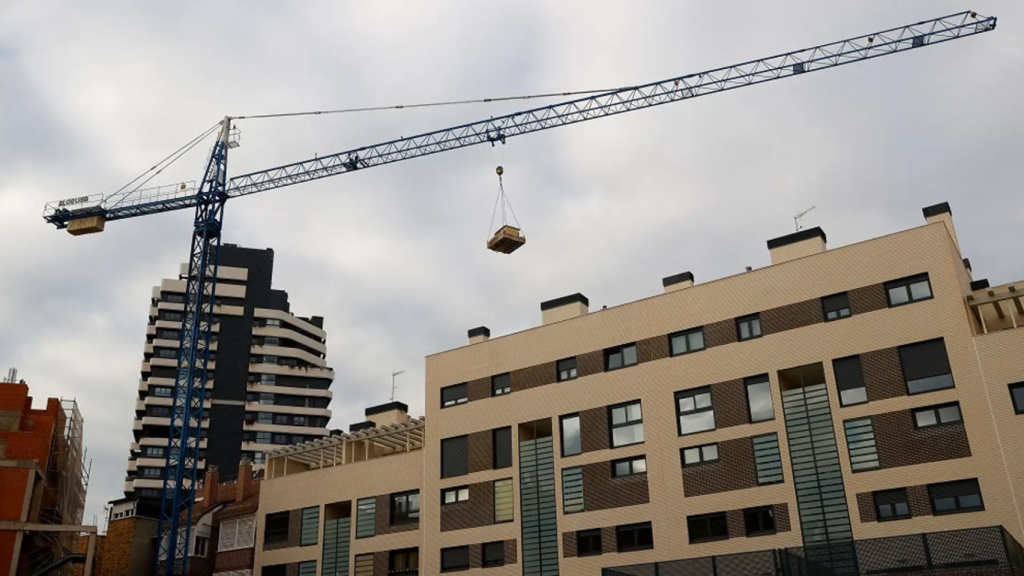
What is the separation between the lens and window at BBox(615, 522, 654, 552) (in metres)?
41.9

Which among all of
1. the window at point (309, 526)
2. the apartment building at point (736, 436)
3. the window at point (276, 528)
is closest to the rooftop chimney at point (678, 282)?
the apartment building at point (736, 436)

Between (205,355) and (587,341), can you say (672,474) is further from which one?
(205,355)

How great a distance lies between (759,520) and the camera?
129 ft

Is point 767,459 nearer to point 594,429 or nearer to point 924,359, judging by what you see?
point 924,359

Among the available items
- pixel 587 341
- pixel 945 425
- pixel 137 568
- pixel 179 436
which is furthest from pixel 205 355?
pixel 945 425

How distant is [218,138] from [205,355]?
18.7m

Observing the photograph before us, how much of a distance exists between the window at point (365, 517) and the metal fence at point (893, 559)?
70.4ft

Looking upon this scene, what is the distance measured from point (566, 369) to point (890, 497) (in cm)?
1656

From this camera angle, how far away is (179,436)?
239 ft

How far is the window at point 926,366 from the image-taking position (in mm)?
37312

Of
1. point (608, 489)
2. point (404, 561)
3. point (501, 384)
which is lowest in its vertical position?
point (404, 561)

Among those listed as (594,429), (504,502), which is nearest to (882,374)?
(594,429)

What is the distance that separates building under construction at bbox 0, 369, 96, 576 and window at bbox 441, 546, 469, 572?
1799 cm

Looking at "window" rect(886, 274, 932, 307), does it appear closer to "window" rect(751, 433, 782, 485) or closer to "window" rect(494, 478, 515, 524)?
"window" rect(751, 433, 782, 485)
